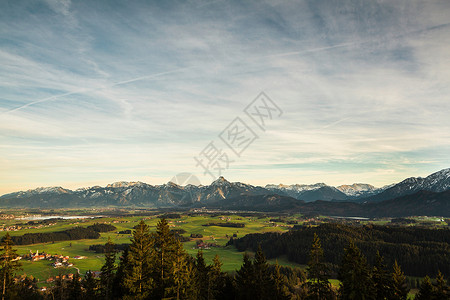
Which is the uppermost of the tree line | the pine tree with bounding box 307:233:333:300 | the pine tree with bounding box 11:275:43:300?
the pine tree with bounding box 307:233:333:300

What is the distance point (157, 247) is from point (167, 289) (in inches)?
295

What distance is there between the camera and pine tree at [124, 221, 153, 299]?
1542 inches

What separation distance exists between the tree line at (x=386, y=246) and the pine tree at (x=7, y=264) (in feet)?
363

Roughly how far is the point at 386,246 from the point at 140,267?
164 meters

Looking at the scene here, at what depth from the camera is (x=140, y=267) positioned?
39.6 metres

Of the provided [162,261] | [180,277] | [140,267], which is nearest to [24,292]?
[140,267]

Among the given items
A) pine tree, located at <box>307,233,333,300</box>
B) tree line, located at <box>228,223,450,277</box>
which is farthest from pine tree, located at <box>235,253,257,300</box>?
tree line, located at <box>228,223,450,277</box>

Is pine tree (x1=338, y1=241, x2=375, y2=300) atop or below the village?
atop

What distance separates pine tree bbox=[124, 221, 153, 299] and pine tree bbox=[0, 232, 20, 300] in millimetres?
15718

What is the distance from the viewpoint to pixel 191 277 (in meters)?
43.4

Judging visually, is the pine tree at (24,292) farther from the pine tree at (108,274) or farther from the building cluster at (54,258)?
the building cluster at (54,258)

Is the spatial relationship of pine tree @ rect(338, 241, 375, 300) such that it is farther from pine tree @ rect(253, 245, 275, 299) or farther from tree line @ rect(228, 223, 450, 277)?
tree line @ rect(228, 223, 450, 277)

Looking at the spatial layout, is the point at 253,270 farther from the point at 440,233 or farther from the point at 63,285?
the point at 440,233

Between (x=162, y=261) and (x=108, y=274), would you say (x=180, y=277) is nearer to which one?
(x=162, y=261)
